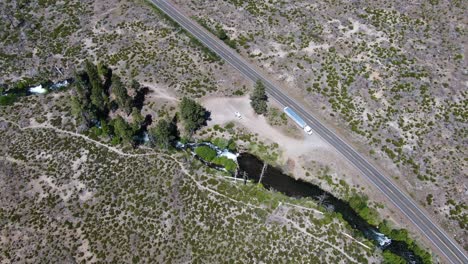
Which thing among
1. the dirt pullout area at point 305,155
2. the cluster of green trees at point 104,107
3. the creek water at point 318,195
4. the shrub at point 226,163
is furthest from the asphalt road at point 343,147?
the cluster of green trees at point 104,107

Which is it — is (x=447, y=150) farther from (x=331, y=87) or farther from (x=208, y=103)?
(x=208, y=103)

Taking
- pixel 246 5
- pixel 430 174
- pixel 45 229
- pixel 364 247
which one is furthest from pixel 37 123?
pixel 430 174

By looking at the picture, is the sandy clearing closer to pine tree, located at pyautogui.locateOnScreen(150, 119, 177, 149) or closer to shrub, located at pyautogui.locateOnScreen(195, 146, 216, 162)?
shrub, located at pyautogui.locateOnScreen(195, 146, 216, 162)

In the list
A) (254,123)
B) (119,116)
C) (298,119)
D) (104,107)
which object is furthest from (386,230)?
(104,107)

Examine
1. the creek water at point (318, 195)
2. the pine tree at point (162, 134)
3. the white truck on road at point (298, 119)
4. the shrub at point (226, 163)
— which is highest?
the white truck on road at point (298, 119)

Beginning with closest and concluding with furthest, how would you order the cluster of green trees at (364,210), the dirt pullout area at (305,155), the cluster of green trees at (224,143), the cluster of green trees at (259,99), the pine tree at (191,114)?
the cluster of green trees at (364,210) → the dirt pullout area at (305,155) → the pine tree at (191,114) → the cluster of green trees at (224,143) → the cluster of green trees at (259,99)

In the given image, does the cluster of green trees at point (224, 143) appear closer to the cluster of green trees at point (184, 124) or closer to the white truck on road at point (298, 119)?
the cluster of green trees at point (184, 124)

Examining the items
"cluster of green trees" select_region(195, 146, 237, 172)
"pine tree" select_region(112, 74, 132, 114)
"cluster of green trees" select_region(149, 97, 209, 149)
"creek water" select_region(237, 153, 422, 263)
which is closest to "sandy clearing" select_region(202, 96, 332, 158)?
"cluster of green trees" select_region(149, 97, 209, 149)
